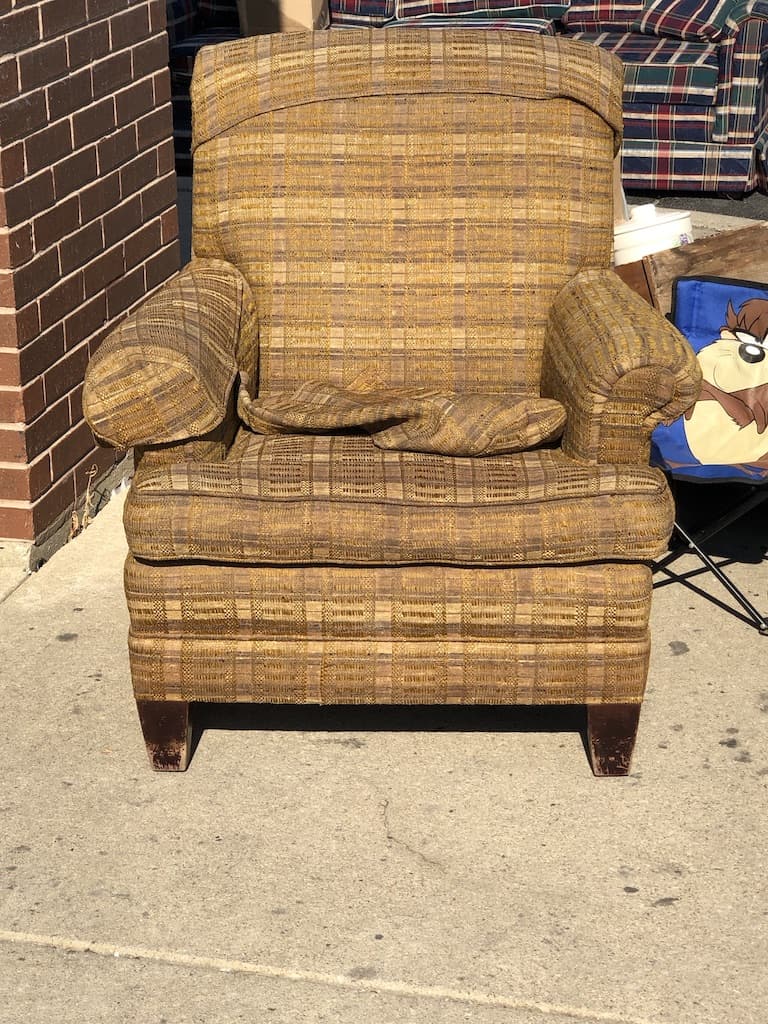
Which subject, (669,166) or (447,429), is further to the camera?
(669,166)

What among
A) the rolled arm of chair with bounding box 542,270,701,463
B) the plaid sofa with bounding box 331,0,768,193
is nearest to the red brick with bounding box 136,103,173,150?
the rolled arm of chair with bounding box 542,270,701,463

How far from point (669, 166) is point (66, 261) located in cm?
417

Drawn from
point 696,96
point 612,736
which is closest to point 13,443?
point 612,736

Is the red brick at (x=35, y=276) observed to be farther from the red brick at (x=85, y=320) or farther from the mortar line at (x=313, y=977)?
the mortar line at (x=313, y=977)

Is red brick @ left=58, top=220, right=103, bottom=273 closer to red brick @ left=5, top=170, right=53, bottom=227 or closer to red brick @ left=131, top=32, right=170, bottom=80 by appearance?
red brick @ left=5, top=170, right=53, bottom=227

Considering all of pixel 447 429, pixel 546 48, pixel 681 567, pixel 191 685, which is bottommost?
pixel 681 567

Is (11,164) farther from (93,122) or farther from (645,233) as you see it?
(645,233)

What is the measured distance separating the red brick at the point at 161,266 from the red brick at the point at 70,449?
2.06ft

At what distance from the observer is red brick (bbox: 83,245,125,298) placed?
4164 millimetres

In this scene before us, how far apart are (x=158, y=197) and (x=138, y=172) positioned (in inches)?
7.3

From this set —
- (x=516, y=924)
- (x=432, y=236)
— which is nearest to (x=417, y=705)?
(x=516, y=924)

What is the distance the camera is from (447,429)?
317 centimetres

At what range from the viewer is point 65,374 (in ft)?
13.3

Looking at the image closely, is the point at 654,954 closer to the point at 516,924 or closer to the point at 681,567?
the point at 516,924
